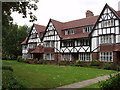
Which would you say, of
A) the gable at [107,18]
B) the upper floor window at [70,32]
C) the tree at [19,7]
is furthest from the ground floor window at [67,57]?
the tree at [19,7]

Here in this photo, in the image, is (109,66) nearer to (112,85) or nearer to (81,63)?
(81,63)

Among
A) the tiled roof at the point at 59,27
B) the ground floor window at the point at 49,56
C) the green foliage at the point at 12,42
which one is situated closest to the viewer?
the tiled roof at the point at 59,27

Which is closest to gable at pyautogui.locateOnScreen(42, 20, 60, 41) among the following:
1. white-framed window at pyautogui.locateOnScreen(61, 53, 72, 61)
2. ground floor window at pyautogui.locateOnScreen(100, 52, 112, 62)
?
white-framed window at pyautogui.locateOnScreen(61, 53, 72, 61)

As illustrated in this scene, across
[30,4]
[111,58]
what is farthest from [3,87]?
[111,58]

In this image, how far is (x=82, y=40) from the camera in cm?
3238

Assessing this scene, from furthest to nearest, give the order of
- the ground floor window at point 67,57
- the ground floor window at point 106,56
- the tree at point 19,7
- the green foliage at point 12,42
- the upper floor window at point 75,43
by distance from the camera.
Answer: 1. the green foliage at point 12,42
2. the ground floor window at point 67,57
3. the upper floor window at point 75,43
4. the ground floor window at point 106,56
5. the tree at point 19,7

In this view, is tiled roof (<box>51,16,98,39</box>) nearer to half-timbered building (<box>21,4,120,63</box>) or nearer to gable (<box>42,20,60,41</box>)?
half-timbered building (<box>21,4,120,63</box>)

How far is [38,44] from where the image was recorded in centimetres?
4212

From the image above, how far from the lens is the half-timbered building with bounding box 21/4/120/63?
1082 inches

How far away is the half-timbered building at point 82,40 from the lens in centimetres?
2748

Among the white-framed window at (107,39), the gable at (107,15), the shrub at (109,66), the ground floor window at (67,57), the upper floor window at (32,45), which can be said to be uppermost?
the gable at (107,15)

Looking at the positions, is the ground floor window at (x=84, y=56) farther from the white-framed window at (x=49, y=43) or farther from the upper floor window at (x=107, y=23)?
the white-framed window at (x=49, y=43)

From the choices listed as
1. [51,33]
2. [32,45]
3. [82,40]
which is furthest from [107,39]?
[32,45]

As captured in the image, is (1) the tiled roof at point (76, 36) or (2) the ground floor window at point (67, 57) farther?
(2) the ground floor window at point (67, 57)
